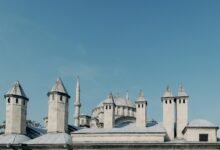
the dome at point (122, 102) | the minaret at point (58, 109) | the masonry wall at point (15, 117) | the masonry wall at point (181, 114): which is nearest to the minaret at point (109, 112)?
the minaret at point (58, 109)

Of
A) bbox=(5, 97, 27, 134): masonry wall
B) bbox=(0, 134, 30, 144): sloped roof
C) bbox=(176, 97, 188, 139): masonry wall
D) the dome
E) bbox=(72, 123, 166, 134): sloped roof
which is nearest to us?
bbox=(72, 123, 166, 134): sloped roof

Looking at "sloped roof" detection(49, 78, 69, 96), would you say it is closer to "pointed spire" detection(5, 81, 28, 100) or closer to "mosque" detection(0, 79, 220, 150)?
"mosque" detection(0, 79, 220, 150)

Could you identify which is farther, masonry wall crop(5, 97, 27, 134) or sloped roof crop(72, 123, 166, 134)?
masonry wall crop(5, 97, 27, 134)

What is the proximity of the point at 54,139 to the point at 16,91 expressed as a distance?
7.37m

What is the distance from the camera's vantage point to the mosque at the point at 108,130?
36.1 metres

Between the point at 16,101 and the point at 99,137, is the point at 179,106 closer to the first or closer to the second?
the point at 99,137

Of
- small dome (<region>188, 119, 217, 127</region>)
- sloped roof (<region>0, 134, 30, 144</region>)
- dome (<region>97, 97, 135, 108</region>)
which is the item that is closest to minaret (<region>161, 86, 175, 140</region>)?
small dome (<region>188, 119, 217, 127</region>)

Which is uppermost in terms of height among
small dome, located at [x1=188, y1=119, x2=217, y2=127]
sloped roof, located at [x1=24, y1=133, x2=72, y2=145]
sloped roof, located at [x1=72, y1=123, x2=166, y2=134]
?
small dome, located at [x1=188, y1=119, x2=217, y2=127]

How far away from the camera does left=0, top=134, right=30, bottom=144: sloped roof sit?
37.8m

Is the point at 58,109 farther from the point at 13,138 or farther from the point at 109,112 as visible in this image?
the point at 109,112

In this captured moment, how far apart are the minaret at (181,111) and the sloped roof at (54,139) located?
1091 cm

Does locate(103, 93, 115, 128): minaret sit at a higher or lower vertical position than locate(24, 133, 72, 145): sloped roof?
higher

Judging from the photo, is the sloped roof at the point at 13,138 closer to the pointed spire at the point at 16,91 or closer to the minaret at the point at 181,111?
the pointed spire at the point at 16,91

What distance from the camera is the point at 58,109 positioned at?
39125mm
